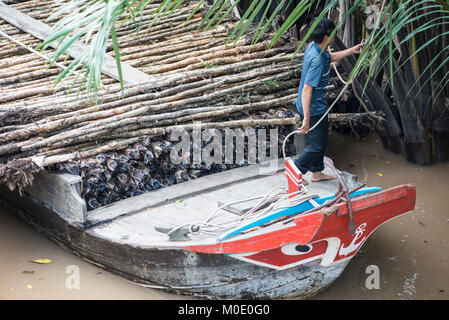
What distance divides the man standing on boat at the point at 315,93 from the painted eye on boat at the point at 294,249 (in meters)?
0.90

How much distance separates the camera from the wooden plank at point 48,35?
15.6 feet

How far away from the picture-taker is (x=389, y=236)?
4.36 m

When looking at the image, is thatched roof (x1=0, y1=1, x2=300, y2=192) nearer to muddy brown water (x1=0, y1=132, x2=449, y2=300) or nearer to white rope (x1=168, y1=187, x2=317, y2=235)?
muddy brown water (x1=0, y1=132, x2=449, y2=300)

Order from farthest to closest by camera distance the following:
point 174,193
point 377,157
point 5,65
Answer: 1. point 377,157
2. point 5,65
3. point 174,193

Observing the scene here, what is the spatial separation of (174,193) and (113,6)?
2.26 metres

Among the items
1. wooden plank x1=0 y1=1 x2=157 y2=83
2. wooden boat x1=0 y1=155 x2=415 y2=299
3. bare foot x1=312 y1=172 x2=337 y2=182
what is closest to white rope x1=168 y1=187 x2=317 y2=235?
wooden boat x1=0 y1=155 x2=415 y2=299

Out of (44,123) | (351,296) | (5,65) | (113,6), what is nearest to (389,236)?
(351,296)

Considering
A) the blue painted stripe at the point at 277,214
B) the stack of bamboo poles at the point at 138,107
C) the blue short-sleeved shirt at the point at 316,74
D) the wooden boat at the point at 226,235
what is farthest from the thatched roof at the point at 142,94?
the blue painted stripe at the point at 277,214

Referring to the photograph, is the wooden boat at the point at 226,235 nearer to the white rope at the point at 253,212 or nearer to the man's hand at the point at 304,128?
the white rope at the point at 253,212

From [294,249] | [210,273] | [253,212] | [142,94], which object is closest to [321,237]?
[294,249]

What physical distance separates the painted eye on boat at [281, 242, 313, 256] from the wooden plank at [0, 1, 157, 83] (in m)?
2.06

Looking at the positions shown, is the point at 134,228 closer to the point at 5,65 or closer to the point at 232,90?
the point at 232,90

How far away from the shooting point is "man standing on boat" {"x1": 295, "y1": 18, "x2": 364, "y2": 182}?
3.69 metres

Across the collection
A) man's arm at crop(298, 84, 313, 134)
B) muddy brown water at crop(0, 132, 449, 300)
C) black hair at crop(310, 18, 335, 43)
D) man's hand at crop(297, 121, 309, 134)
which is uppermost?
black hair at crop(310, 18, 335, 43)
